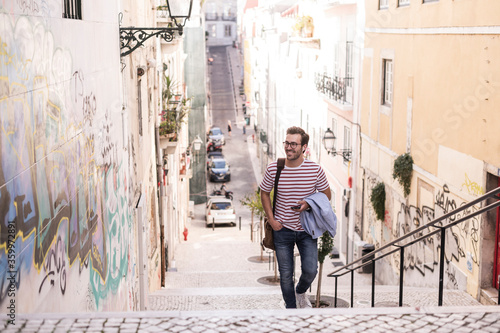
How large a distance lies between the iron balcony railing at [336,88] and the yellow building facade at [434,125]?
214 centimetres

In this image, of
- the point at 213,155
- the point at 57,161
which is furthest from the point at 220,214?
the point at 57,161

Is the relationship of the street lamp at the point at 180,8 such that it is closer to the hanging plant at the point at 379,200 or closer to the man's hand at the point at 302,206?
the man's hand at the point at 302,206

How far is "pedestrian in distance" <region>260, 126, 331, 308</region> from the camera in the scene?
6.61 m

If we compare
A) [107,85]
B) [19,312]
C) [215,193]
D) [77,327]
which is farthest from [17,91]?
[215,193]

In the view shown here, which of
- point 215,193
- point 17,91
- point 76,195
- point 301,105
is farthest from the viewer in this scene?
point 215,193

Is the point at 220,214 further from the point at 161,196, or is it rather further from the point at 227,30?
the point at 227,30

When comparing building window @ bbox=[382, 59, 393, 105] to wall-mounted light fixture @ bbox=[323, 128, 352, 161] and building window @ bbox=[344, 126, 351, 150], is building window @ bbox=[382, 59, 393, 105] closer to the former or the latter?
wall-mounted light fixture @ bbox=[323, 128, 352, 161]

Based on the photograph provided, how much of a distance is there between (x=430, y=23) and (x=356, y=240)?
27.1 ft

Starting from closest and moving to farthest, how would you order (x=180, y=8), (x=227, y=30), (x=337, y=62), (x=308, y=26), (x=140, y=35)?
1. (x=140, y=35)
2. (x=180, y=8)
3. (x=337, y=62)
4. (x=308, y=26)
5. (x=227, y=30)

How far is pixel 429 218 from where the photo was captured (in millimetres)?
13969

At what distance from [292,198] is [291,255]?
631mm

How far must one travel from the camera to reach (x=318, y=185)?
6664 mm

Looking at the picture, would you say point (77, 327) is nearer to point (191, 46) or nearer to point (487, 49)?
point (487, 49)

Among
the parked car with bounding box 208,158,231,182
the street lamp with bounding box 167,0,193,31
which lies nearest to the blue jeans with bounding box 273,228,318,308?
the street lamp with bounding box 167,0,193,31
